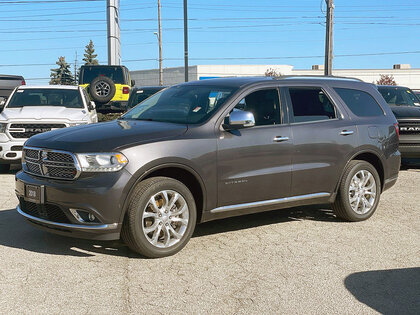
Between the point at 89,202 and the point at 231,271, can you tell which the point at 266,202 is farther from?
the point at 89,202

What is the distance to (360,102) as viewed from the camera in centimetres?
718

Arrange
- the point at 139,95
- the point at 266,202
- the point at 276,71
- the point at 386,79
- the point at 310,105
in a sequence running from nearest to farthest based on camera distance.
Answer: the point at 266,202, the point at 310,105, the point at 139,95, the point at 386,79, the point at 276,71

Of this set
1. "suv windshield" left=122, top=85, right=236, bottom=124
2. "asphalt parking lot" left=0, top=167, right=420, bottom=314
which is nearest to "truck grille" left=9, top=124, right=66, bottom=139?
"asphalt parking lot" left=0, top=167, right=420, bottom=314

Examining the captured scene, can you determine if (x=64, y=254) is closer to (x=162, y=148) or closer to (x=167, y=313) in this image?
(x=162, y=148)

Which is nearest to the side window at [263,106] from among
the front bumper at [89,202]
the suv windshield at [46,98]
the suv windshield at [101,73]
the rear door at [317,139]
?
the rear door at [317,139]

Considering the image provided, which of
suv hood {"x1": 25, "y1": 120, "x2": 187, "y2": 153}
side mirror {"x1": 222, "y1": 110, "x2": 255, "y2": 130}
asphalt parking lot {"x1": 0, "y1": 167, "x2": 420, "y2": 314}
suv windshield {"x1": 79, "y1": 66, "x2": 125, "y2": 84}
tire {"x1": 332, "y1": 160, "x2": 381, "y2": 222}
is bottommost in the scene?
asphalt parking lot {"x1": 0, "y1": 167, "x2": 420, "y2": 314}

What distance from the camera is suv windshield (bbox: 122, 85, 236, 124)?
587 centimetres

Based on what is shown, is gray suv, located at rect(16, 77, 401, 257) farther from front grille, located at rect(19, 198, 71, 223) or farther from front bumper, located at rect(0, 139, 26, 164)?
front bumper, located at rect(0, 139, 26, 164)

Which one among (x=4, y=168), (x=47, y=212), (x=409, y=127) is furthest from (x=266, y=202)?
(x=4, y=168)

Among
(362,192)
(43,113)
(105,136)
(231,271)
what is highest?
(105,136)

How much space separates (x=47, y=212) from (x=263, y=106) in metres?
2.61

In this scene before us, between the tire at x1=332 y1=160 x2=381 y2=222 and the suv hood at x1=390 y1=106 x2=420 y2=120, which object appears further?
the suv hood at x1=390 y1=106 x2=420 y2=120

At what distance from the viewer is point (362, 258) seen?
533 cm

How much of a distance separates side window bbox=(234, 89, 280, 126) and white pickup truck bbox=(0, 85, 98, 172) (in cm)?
559
